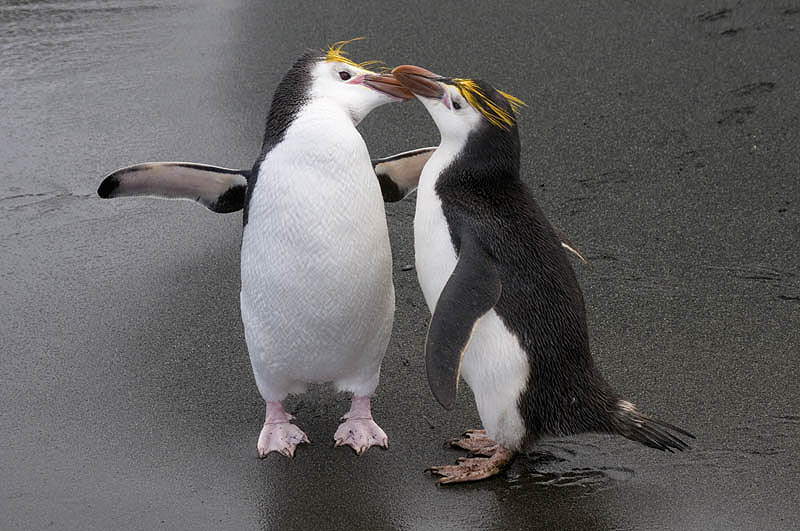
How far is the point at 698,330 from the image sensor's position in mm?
3051

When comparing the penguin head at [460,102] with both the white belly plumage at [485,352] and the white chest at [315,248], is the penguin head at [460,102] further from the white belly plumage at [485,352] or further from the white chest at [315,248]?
the white chest at [315,248]

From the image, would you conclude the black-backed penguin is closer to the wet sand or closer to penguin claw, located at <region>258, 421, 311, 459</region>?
penguin claw, located at <region>258, 421, 311, 459</region>

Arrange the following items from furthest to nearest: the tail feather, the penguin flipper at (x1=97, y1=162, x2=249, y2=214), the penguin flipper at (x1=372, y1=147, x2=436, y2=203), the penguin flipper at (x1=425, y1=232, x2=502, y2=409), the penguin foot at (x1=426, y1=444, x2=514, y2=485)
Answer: the penguin flipper at (x1=372, y1=147, x2=436, y2=203)
the penguin flipper at (x1=97, y1=162, x2=249, y2=214)
the penguin foot at (x1=426, y1=444, x2=514, y2=485)
the tail feather
the penguin flipper at (x1=425, y1=232, x2=502, y2=409)

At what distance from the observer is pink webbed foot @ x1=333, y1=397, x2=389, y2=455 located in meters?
2.65

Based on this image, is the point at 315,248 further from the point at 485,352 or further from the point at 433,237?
the point at 485,352

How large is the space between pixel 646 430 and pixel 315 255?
91 cm

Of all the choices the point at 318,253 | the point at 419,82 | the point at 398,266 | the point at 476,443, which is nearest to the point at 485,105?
the point at 419,82

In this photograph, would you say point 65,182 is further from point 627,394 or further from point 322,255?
point 627,394

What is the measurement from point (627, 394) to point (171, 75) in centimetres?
277

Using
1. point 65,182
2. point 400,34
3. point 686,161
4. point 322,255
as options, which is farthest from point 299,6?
point 322,255

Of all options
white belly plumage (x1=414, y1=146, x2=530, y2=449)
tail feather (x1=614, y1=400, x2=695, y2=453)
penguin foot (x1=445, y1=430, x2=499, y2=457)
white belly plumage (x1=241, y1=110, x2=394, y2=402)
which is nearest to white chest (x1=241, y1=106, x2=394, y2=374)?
white belly plumage (x1=241, y1=110, x2=394, y2=402)

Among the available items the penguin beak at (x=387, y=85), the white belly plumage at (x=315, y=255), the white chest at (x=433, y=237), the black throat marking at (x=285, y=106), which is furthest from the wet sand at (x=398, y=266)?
Answer: the penguin beak at (x=387, y=85)

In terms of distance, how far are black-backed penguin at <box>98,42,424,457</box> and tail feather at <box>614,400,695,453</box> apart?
63 cm

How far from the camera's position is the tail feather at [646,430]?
240 cm
